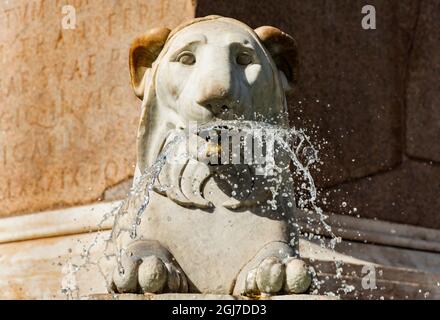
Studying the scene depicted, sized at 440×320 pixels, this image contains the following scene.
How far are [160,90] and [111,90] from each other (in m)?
1.20

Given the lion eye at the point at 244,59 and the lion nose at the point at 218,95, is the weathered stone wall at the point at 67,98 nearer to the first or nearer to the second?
the lion eye at the point at 244,59

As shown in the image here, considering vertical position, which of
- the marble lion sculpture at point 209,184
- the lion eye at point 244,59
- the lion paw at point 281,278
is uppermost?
the lion eye at point 244,59

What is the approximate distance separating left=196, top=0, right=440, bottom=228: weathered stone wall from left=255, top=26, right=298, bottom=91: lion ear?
37.0 inches

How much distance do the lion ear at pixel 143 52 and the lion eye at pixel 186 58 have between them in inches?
6.1

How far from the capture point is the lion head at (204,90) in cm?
402

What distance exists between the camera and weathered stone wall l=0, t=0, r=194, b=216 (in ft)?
17.3

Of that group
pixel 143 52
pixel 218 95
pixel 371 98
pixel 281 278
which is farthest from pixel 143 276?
pixel 371 98

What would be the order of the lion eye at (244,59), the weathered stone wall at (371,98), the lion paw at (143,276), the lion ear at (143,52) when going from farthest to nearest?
1. the weathered stone wall at (371,98)
2. the lion ear at (143,52)
3. the lion eye at (244,59)
4. the lion paw at (143,276)

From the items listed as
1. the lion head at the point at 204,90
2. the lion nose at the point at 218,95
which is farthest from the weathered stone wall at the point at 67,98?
the lion nose at the point at 218,95

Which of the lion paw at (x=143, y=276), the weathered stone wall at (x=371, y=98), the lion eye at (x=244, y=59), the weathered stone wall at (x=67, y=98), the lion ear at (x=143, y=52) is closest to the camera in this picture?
the lion paw at (x=143, y=276)

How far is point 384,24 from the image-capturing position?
5.72 m

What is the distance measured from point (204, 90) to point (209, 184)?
27 centimetres

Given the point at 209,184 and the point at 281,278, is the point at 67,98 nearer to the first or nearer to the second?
the point at 209,184

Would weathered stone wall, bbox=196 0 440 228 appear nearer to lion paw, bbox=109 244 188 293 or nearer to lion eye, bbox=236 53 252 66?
lion eye, bbox=236 53 252 66
